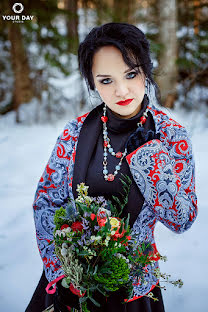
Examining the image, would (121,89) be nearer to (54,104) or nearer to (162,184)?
(162,184)

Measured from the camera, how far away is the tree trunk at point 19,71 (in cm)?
524

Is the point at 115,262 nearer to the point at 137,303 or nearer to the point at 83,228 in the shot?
the point at 83,228

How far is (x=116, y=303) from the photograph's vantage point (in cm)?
119

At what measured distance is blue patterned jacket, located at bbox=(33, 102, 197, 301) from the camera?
1.13 metres

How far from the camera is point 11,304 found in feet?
7.41

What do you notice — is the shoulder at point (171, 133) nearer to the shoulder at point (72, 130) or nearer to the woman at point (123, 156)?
the woman at point (123, 156)

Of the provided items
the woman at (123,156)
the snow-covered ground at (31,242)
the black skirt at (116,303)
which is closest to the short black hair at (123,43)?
the woman at (123,156)

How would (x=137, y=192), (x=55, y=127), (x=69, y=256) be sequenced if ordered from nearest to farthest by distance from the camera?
(x=69, y=256), (x=137, y=192), (x=55, y=127)

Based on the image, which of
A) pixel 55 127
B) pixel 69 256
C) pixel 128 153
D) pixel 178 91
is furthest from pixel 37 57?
pixel 69 256

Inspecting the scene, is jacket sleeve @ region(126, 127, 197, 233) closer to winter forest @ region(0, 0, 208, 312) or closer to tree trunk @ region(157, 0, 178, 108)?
winter forest @ region(0, 0, 208, 312)

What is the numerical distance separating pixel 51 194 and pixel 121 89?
22.2 inches

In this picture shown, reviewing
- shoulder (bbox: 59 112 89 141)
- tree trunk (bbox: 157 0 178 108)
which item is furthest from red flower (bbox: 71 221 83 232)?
tree trunk (bbox: 157 0 178 108)

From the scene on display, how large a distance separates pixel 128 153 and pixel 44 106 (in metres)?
4.83

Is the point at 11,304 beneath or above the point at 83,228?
beneath
